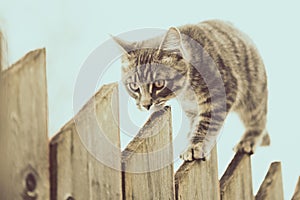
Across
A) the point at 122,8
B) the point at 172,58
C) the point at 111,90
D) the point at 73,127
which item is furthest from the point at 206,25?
the point at 73,127

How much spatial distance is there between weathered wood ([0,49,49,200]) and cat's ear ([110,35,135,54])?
8.4 inches

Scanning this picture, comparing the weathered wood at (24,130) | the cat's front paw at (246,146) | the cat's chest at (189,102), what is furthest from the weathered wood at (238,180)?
the weathered wood at (24,130)

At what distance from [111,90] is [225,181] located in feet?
1.27

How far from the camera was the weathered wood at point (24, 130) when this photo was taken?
0.82 m

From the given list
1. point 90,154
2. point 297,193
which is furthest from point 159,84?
point 297,193

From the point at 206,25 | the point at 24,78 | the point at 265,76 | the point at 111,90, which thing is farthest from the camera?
the point at 265,76

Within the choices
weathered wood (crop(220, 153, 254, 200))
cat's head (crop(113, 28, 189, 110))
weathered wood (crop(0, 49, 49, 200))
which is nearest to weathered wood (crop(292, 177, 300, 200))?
weathered wood (crop(220, 153, 254, 200))

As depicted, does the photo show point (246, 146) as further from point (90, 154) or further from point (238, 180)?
point (90, 154)

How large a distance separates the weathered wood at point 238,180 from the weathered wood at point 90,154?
320 mm

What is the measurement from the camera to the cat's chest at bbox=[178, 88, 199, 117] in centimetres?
120

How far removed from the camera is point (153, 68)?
1.15 metres

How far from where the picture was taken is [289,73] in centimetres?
146

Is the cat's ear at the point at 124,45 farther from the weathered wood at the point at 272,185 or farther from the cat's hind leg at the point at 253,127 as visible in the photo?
the weathered wood at the point at 272,185

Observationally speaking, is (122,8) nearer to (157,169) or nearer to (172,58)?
(172,58)
